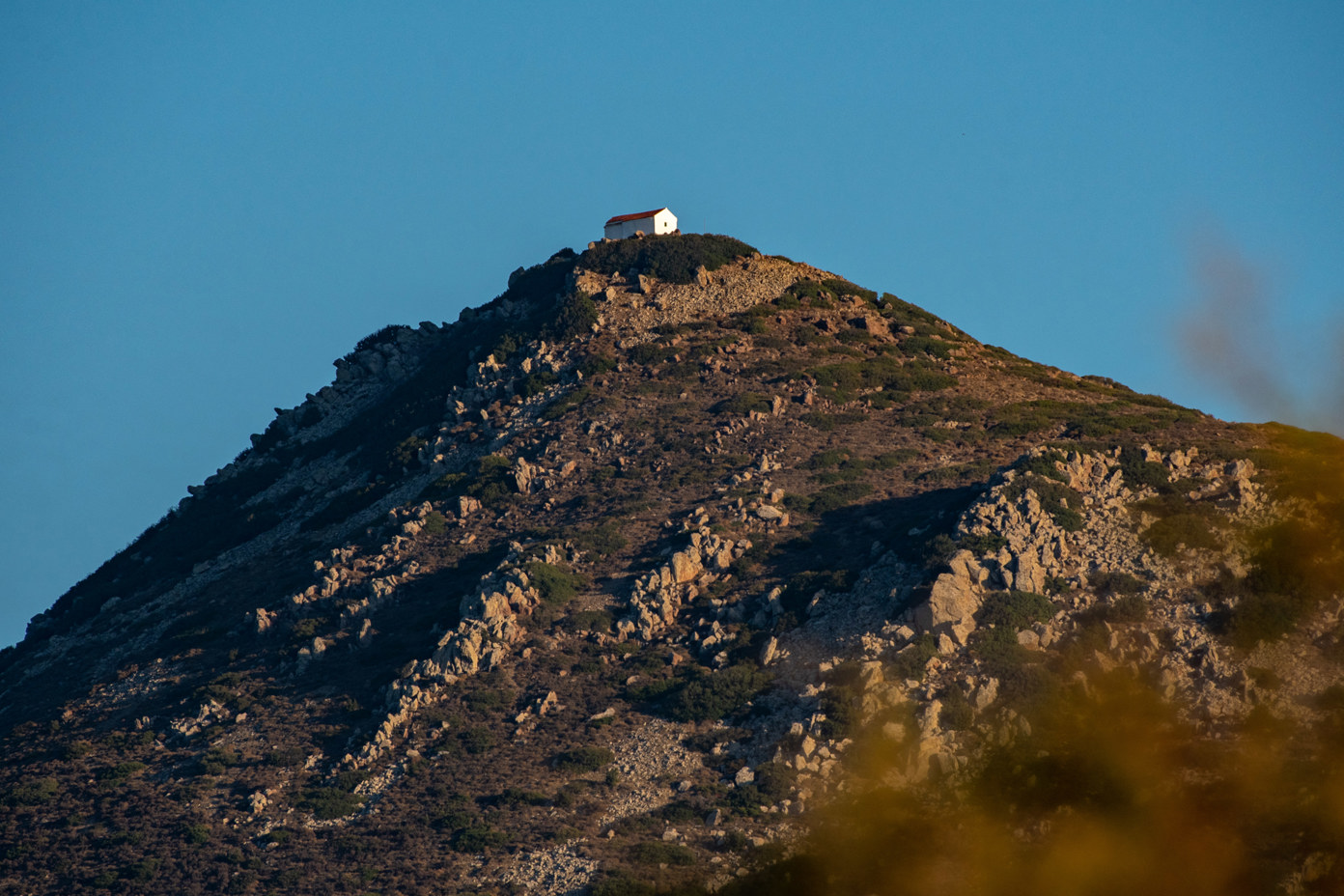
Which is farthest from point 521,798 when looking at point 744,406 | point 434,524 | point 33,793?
point 744,406

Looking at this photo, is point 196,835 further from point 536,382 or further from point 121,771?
point 536,382

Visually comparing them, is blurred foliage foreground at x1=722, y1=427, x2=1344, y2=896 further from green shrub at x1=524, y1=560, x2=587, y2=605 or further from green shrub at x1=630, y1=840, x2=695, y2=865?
green shrub at x1=524, y1=560, x2=587, y2=605

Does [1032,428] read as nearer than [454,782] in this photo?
No

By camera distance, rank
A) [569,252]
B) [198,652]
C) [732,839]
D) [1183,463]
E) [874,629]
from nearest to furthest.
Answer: [732,839], [874,629], [1183,463], [198,652], [569,252]

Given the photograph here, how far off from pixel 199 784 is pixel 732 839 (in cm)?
2568

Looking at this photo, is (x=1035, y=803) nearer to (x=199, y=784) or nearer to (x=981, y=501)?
(x=981, y=501)

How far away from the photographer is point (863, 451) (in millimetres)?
82875

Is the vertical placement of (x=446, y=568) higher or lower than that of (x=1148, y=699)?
higher

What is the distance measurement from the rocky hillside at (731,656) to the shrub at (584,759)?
0.45 feet

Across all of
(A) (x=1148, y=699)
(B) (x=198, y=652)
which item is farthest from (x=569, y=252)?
(A) (x=1148, y=699)

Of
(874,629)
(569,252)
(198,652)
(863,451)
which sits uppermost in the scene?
(569,252)

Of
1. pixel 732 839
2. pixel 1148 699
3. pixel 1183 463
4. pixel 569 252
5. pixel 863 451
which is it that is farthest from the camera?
pixel 569 252

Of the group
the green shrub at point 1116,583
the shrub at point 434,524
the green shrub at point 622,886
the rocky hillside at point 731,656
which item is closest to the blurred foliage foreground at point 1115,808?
the rocky hillside at point 731,656

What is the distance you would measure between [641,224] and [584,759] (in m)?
57.7
